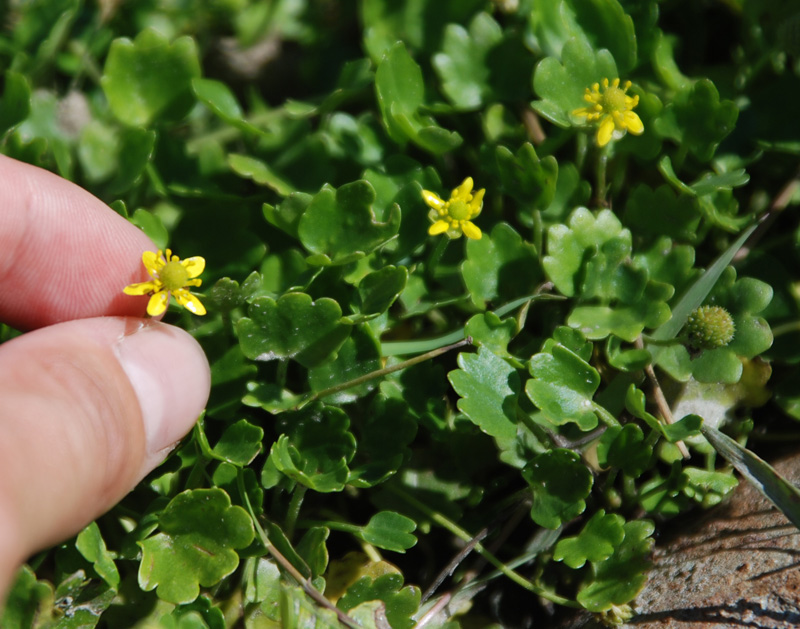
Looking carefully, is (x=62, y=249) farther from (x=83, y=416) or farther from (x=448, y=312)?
(x=448, y=312)

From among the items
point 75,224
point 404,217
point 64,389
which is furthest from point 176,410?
point 404,217

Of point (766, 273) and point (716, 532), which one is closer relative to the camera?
point (716, 532)

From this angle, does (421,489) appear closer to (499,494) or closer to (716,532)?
(499,494)

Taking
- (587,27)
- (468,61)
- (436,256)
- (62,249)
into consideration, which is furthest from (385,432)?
(587,27)

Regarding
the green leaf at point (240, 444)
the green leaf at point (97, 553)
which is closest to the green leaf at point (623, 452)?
the green leaf at point (240, 444)

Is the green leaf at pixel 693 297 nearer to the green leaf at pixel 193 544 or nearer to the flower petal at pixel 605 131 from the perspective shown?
the flower petal at pixel 605 131

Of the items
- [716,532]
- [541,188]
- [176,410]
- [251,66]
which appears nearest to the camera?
[176,410]
